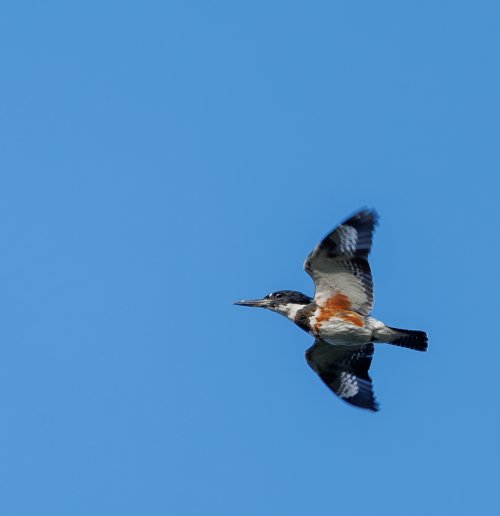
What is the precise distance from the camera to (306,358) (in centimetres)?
1956

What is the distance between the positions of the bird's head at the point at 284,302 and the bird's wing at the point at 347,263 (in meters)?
0.44

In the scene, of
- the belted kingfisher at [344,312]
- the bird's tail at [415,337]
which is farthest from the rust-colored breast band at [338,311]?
the bird's tail at [415,337]

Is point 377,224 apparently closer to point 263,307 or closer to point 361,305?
point 361,305

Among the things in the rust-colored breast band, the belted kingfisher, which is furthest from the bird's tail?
the rust-colored breast band

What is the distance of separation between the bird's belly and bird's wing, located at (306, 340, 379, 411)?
1.66 ft

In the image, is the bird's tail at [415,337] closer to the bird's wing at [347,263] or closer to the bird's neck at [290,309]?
the bird's wing at [347,263]

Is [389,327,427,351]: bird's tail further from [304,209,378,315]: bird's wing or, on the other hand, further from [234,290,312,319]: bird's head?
[234,290,312,319]: bird's head

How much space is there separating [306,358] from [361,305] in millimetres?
1423

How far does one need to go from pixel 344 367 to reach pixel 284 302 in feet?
4.60

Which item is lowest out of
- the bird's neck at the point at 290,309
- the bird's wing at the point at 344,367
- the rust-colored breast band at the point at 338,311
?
the bird's wing at the point at 344,367

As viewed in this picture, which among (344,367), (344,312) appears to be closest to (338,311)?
(344,312)

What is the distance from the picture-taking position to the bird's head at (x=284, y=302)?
19.2 m

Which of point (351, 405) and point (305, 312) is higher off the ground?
point (305, 312)

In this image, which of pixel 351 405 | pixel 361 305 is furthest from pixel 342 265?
pixel 351 405
